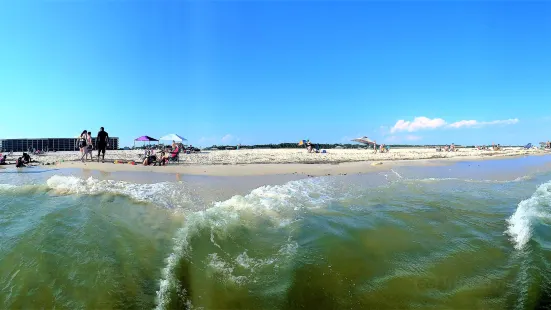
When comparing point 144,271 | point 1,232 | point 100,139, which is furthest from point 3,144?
point 144,271

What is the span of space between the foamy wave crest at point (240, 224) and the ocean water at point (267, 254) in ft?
0.08

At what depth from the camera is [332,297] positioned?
3459 mm

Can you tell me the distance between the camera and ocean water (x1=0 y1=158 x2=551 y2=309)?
11.4 ft

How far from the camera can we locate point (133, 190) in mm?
9141

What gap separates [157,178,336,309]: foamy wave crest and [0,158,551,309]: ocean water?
24 mm

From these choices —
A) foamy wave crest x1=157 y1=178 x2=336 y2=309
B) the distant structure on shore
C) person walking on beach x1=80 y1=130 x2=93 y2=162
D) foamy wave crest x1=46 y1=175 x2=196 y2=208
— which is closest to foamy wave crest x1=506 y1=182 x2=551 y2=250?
foamy wave crest x1=157 y1=178 x2=336 y2=309

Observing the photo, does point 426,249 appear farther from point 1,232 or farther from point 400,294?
point 1,232

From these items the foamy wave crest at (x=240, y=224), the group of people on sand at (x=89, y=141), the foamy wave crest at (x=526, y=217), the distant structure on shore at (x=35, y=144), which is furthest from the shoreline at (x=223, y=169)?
the distant structure on shore at (x=35, y=144)

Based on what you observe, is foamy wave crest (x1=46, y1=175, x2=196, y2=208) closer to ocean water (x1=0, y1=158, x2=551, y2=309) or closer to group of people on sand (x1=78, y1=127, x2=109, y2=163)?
ocean water (x1=0, y1=158, x2=551, y2=309)

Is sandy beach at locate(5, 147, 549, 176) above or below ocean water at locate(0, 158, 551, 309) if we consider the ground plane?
above

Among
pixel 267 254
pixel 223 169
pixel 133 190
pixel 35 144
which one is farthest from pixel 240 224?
pixel 35 144

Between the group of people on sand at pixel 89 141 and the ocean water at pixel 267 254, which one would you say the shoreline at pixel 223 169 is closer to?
A: the group of people on sand at pixel 89 141

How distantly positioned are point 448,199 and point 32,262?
9449mm

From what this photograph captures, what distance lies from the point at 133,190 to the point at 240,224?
480 cm
